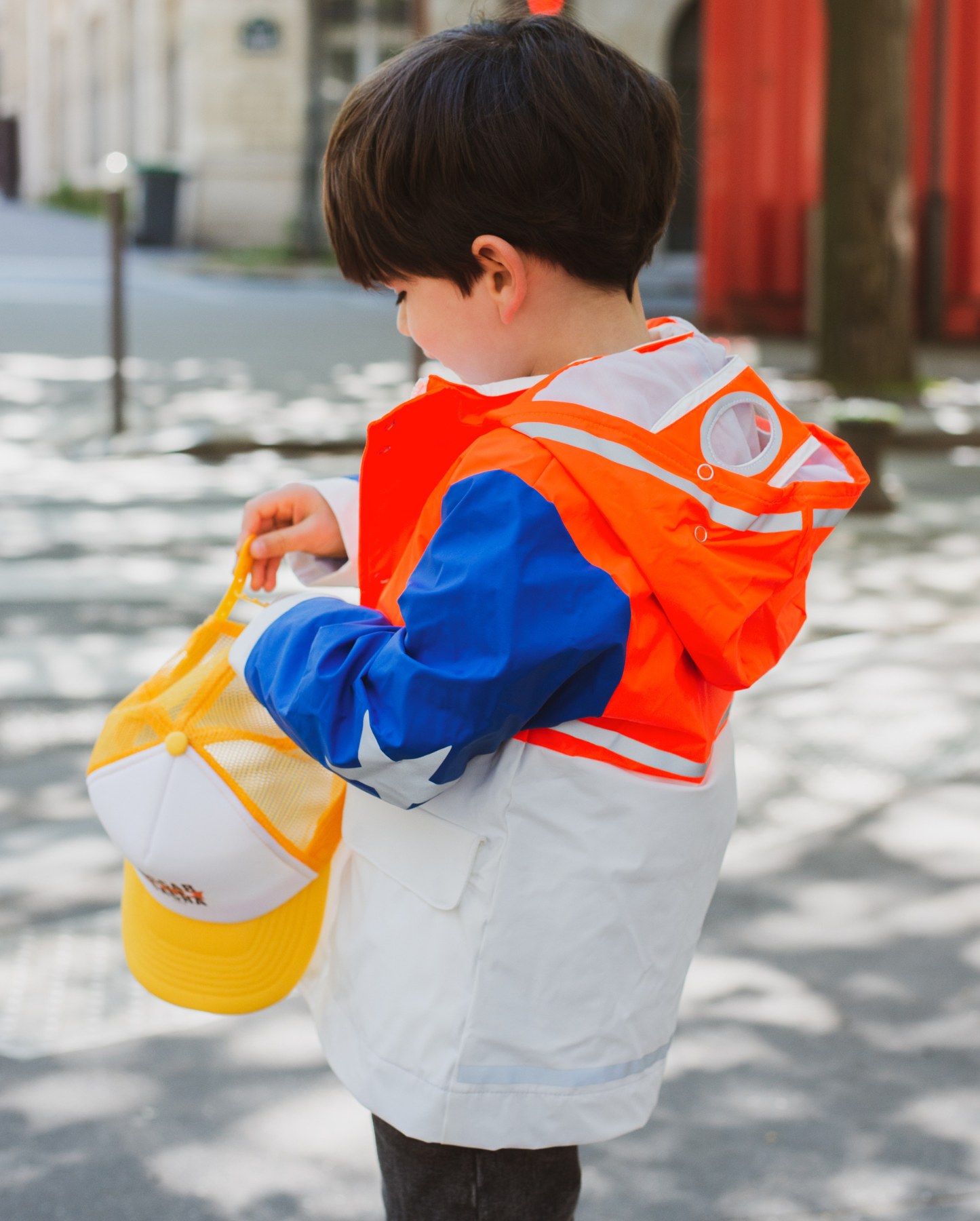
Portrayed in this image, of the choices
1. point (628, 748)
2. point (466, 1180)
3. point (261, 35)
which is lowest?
point (466, 1180)

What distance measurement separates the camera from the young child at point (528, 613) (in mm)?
1305

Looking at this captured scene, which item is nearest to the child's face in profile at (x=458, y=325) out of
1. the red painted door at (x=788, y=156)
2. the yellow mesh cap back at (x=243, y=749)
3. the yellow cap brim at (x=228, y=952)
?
the yellow mesh cap back at (x=243, y=749)

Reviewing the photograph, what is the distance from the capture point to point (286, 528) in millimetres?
1798

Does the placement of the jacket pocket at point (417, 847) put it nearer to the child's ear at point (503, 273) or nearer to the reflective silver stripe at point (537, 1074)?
the reflective silver stripe at point (537, 1074)

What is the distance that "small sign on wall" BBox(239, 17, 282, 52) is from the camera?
24359 mm

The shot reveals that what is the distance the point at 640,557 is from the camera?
131cm

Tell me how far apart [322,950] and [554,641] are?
57cm

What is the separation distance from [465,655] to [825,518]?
41 cm

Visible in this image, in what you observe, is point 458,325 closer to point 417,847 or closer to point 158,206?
point 417,847

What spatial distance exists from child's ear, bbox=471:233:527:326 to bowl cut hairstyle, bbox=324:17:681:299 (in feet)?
0.04

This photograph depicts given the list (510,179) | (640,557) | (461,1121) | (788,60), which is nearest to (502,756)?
(640,557)

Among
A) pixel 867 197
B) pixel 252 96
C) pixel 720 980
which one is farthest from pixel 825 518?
pixel 252 96

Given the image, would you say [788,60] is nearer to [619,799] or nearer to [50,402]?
[50,402]

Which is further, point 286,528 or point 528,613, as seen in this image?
point 286,528
